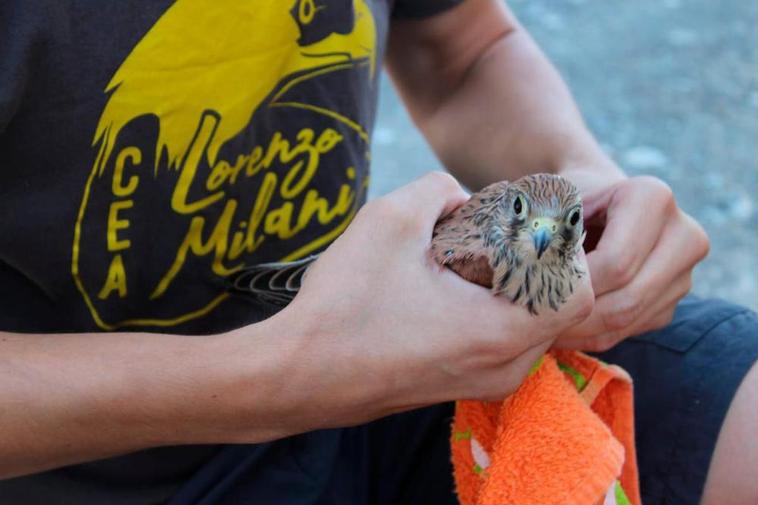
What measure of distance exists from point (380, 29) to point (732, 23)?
14.5 feet

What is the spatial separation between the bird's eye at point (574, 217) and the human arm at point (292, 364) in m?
0.19

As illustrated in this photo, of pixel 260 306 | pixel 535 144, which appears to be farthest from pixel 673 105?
pixel 260 306

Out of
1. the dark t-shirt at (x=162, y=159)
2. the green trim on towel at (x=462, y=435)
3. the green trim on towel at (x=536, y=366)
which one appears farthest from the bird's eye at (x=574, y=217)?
the dark t-shirt at (x=162, y=159)

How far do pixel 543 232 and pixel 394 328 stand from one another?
33 cm

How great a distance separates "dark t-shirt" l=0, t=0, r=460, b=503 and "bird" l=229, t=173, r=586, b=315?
1.16 ft

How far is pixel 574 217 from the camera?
73.5 inches

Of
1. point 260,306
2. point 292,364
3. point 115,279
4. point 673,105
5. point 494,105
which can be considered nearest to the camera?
point 292,364

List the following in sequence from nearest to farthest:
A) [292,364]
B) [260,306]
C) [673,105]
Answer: [292,364] < [260,306] < [673,105]

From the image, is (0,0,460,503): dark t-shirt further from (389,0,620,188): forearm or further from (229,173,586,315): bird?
(389,0,620,188): forearm

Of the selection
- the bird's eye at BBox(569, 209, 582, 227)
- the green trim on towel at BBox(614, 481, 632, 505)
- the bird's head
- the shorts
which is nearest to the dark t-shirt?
the shorts

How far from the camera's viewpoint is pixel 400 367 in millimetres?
1688

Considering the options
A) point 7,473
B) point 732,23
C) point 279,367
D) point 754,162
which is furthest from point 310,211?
point 732,23

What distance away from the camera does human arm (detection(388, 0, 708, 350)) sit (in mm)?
1994

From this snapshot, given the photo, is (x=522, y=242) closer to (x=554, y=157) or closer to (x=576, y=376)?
(x=576, y=376)
